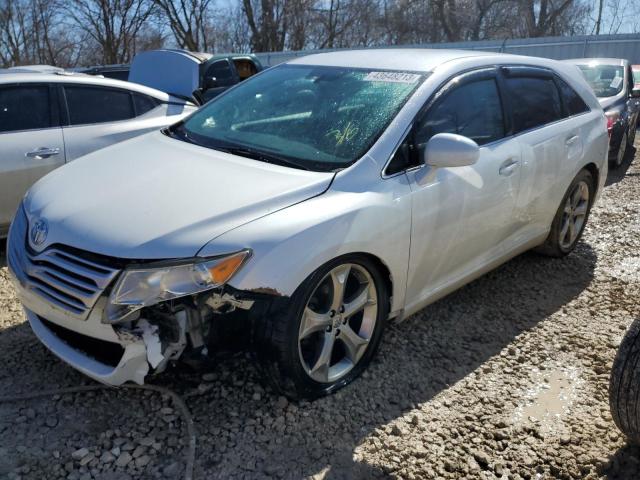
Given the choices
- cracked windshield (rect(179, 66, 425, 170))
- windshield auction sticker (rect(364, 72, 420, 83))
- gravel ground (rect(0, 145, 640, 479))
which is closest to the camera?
gravel ground (rect(0, 145, 640, 479))

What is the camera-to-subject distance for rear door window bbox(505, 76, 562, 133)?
12.6 ft

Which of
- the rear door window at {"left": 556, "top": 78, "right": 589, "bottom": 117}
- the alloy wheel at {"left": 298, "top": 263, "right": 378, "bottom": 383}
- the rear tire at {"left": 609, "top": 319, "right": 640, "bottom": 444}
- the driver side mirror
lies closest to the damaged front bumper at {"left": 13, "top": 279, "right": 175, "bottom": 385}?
the alloy wheel at {"left": 298, "top": 263, "right": 378, "bottom": 383}

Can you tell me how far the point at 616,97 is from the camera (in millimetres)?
8297

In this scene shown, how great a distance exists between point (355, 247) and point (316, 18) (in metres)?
25.6

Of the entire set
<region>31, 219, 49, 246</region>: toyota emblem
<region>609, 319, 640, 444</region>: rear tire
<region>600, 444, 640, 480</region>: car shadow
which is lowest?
<region>600, 444, 640, 480</region>: car shadow

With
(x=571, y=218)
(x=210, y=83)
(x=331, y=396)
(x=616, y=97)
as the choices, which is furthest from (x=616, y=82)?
(x=331, y=396)

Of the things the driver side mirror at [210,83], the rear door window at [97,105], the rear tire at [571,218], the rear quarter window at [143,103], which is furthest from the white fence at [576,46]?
the rear tire at [571,218]

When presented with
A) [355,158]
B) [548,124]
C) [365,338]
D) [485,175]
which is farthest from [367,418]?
[548,124]

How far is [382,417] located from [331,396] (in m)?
0.27

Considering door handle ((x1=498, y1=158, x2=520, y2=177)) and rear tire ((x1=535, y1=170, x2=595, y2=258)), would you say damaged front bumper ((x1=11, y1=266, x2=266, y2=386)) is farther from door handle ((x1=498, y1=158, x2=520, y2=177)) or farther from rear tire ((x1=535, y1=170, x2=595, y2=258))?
rear tire ((x1=535, y1=170, x2=595, y2=258))

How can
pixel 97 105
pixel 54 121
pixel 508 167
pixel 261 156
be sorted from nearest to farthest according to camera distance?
pixel 261 156 → pixel 508 167 → pixel 54 121 → pixel 97 105

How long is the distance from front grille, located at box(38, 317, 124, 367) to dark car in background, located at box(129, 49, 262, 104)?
588 centimetres

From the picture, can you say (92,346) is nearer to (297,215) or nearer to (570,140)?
(297,215)

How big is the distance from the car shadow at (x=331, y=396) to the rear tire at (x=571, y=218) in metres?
0.61
